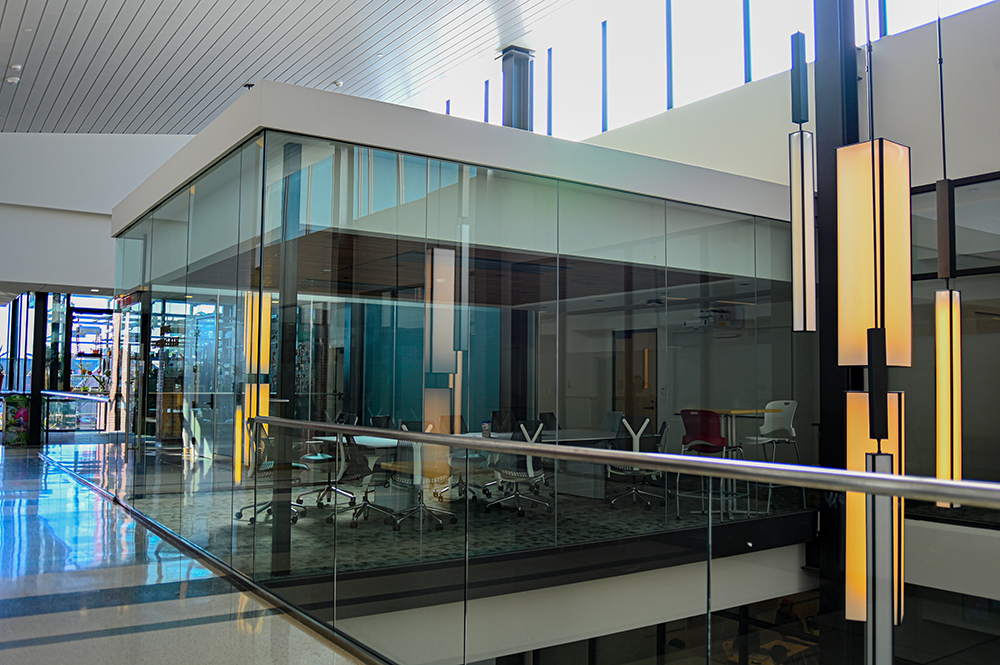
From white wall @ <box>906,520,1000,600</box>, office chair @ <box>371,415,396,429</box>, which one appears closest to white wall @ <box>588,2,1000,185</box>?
office chair @ <box>371,415,396,429</box>

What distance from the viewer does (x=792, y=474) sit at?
196cm

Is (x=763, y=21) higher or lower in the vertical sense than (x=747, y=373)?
higher

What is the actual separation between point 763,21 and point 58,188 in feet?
38.5

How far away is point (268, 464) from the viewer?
509 centimetres

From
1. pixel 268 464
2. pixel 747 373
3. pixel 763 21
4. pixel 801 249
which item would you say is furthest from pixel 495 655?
pixel 763 21

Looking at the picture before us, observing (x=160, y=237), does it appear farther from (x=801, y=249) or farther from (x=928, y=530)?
(x=928, y=530)

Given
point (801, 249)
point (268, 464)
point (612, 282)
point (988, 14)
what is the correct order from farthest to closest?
point (988, 14)
point (612, 282)
point (268, 464)
point (801, 249)

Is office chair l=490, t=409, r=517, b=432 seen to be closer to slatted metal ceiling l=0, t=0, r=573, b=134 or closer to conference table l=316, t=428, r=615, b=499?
conference table l=316, t=428, r=615, b=499

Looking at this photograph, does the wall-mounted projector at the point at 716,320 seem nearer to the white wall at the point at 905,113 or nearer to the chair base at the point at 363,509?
the white wall at the point at 905,113

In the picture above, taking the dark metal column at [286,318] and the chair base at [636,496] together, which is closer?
the chair base at [636,496]

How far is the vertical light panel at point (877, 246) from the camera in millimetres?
3049

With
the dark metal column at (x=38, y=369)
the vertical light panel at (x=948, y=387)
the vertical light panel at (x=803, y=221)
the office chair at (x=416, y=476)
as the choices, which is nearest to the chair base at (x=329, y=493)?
the office chair at (x=416, y=476)

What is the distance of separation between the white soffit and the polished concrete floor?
3043 mm

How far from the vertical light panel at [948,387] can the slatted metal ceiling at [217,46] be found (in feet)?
18.5
